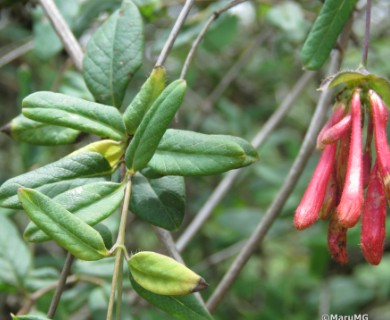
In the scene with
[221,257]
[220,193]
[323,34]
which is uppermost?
[323,34]

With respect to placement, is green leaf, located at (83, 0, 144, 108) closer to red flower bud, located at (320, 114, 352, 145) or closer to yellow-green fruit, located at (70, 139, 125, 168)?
yellow-green fruit, located at (70, 139, 125, 168)

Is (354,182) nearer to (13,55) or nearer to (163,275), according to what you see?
(163,275)

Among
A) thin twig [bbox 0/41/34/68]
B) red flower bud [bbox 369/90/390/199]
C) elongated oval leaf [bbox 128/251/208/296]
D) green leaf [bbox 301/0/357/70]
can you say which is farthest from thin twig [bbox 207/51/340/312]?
thin twig [bbox 0/41/34/68]

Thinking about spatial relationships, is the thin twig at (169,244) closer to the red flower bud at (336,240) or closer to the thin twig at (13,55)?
the red flower bud at (336,240)

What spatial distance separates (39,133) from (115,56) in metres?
0.15

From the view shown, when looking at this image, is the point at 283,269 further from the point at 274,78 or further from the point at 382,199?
the point at 382,199

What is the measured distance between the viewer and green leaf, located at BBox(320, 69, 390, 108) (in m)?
0.80

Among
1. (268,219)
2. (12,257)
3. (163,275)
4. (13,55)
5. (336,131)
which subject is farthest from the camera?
(13,55)

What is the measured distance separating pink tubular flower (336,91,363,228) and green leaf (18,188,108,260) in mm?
270

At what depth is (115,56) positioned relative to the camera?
0.94m

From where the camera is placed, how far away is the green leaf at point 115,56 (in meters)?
0.91

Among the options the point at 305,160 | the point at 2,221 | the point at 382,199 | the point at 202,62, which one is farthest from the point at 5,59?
the point at 202,62

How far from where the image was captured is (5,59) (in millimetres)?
1485

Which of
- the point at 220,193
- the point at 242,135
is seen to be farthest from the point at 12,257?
the point at 242,135
